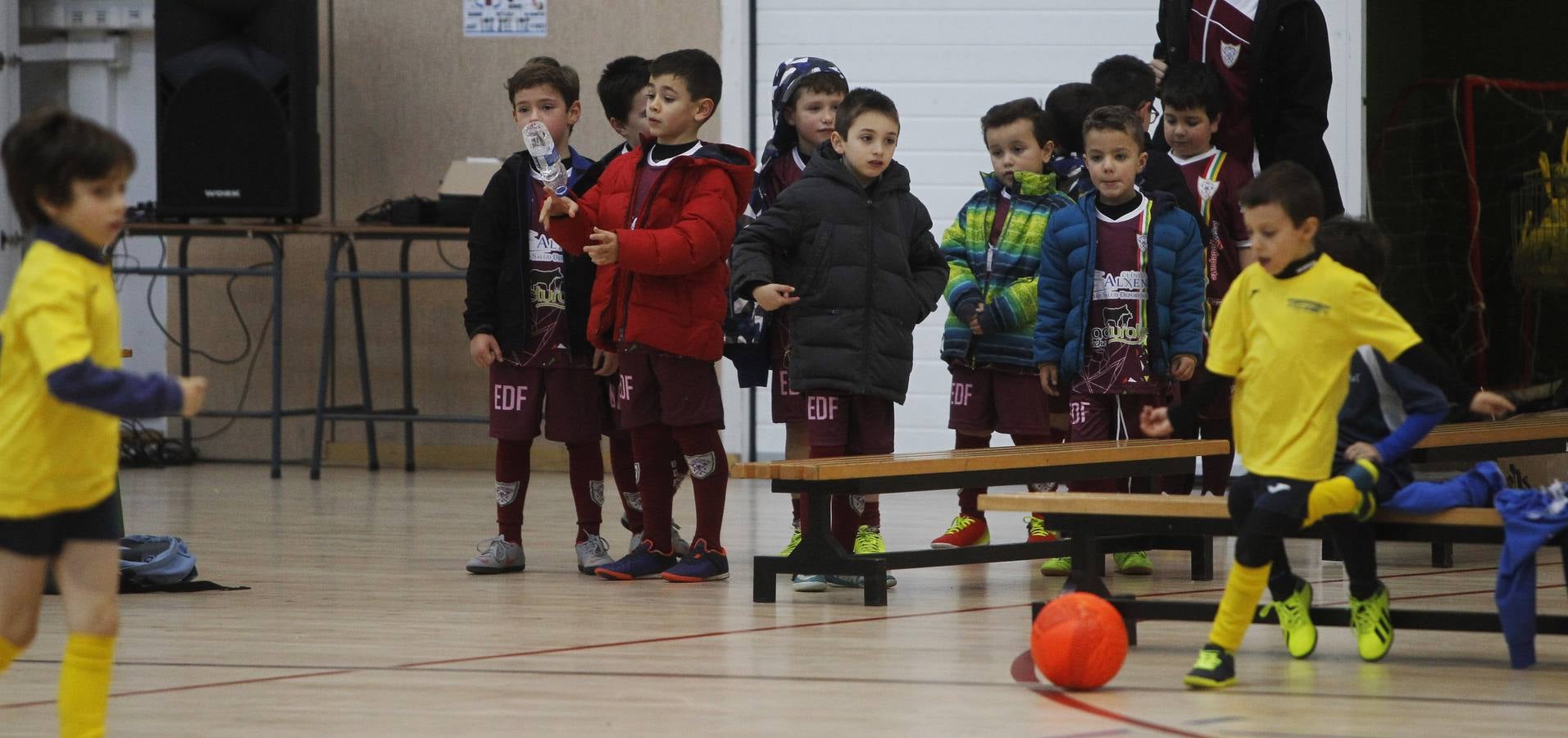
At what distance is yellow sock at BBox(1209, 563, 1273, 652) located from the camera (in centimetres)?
369

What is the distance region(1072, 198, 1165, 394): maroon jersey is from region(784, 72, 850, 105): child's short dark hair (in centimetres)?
86

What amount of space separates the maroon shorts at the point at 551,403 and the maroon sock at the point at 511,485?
63 millimetres

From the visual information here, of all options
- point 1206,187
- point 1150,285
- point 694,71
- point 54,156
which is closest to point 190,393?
point 54,156

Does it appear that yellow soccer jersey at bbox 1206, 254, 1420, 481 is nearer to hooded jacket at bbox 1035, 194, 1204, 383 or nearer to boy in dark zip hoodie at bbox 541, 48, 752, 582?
hooded jacket at bbox 1035, 194, 1204, 383

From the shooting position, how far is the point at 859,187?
520 cm

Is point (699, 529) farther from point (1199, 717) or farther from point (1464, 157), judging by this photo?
point (1464, 157)

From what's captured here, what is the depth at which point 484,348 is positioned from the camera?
18.3 ft

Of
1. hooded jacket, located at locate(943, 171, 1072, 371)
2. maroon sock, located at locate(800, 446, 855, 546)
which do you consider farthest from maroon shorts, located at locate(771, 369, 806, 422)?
hooded jacket, located at locate(943, 171, 1072, 371)

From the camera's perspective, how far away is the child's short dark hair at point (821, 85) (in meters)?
5.65

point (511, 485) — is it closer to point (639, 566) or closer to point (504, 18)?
point (639, 566)

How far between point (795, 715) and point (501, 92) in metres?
6.42

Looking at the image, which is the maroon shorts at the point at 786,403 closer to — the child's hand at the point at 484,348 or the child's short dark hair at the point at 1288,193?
the child's hand at the point at 484,348

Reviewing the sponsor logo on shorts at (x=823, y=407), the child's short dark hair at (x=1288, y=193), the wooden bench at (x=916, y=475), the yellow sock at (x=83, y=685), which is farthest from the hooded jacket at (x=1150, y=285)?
the yellow sock at (x=83, y=685)

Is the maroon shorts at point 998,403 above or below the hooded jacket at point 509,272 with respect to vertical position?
below
